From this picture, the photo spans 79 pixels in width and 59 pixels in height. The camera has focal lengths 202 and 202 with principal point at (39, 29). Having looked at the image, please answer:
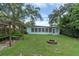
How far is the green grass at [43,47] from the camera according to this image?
2939mm

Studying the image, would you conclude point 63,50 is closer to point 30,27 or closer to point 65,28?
point 65,28

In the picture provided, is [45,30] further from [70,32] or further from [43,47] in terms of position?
[70,32]

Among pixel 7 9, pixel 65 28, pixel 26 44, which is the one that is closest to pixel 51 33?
pixel 65 28

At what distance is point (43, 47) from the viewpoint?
296cm

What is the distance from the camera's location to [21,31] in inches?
118

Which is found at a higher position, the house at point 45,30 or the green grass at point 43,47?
the house at point 45,30

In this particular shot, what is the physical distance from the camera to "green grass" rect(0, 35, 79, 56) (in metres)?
2.94

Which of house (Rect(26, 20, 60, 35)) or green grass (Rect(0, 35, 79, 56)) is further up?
house (Rect(26, 20, 60, 35))

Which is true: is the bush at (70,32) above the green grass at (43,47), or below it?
above

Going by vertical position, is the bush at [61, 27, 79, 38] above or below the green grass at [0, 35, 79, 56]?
above

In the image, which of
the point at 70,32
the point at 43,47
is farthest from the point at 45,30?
the point at 70,32

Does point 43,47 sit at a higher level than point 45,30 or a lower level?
lower

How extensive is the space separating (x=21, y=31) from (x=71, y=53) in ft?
2.62

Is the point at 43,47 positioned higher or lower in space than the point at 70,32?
lower
